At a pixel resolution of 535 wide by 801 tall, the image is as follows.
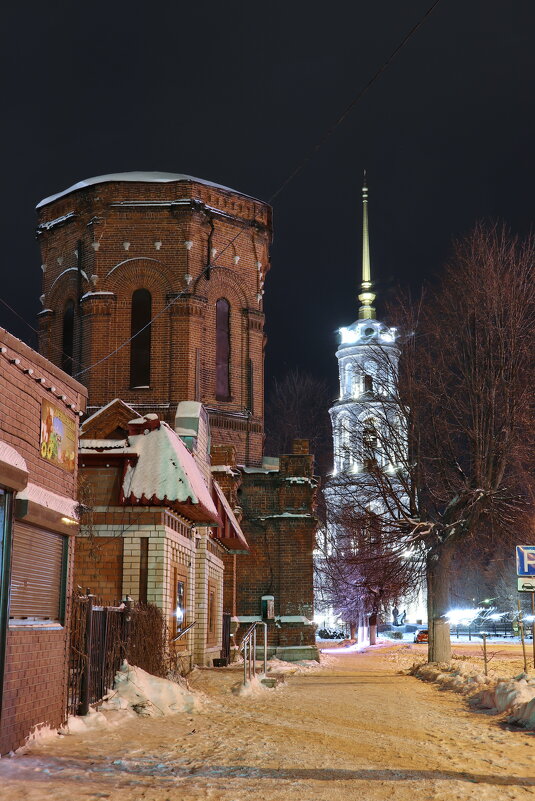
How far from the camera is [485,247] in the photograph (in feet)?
87.0

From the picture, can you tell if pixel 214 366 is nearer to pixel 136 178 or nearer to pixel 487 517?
pixel 136 178

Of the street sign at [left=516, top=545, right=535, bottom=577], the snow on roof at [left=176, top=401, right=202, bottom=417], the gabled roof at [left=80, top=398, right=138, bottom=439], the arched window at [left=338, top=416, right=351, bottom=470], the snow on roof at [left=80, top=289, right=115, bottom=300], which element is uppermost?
the snow on roof at [left=80, top=289, right=115, bottom=300]

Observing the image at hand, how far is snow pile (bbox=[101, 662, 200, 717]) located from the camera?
12.5 m

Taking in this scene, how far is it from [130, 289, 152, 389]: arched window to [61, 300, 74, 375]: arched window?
2.51 metres

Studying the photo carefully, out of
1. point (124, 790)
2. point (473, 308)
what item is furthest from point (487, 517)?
point (124, 790)

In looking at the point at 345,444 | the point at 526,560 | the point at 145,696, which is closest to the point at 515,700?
the point at 526,560

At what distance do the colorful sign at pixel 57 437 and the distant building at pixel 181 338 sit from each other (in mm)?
A: 18714

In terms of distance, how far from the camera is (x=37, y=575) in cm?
1041

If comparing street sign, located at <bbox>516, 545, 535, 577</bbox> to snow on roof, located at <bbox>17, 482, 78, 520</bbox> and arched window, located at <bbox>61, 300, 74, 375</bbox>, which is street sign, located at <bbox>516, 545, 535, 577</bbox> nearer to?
snow on roof, located at <bbox>17, 482, 78, 520</bbox>

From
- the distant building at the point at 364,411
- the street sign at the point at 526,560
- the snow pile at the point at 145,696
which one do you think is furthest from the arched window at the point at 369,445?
the snow pile at the point at 145,696

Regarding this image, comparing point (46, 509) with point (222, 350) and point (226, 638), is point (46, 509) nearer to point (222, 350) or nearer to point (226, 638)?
point (226, 638)

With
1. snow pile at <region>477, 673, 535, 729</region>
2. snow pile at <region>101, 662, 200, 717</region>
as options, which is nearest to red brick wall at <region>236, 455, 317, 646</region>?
snow pile at <region>477, 673, 535, 729</region>

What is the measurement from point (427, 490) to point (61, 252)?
15.4 meters

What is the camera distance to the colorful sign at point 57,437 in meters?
10.7
